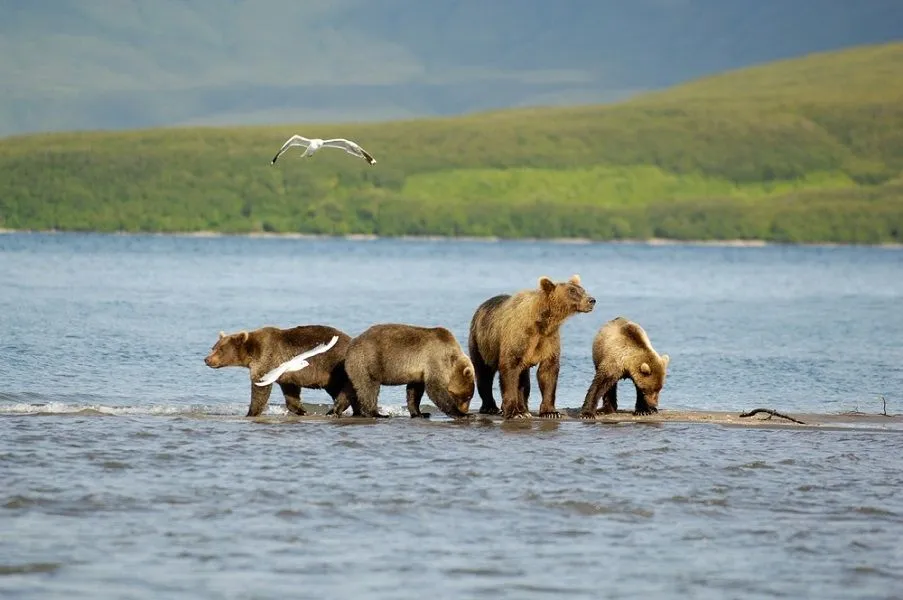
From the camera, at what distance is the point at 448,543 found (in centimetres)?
1141

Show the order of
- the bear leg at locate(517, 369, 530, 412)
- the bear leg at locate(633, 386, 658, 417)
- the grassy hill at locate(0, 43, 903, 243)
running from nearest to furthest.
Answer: the bear leg at locate(517, 369, 530, 412), the bear leg at locate(633, 386, 658, 417), the grassy hill at locate(0, 43, 903, 243)

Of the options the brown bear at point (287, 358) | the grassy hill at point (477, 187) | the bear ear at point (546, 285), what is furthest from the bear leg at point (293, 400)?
the grassy hill at point (477, 187)

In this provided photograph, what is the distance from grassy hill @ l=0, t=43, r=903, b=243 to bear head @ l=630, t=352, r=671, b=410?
137728 mm

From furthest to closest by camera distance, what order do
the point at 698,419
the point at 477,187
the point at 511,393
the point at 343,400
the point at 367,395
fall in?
the point at 477,187, the point at 698,419, the point at 343,400, the point at 511,393, the point at 367,395

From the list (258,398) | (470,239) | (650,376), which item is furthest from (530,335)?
(470,239)

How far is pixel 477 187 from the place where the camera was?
601 feet

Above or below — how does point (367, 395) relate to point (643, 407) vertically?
above

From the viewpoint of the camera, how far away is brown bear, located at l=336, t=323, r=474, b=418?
16812 millimetres

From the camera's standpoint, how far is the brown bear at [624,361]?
17641mm

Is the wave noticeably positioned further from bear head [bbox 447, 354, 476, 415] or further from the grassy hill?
the grassy hill

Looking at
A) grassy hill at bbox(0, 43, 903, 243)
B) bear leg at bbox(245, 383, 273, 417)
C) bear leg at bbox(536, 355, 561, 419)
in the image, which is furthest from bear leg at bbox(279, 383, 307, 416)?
grassy hill at bbox(0, 43, 903, 243)

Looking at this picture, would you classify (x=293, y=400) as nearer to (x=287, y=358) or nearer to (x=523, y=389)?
(x=287, y=358)

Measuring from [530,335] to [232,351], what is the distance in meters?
3.13

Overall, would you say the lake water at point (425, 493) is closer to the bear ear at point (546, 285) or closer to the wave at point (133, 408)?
the wave at point (133, 408)
